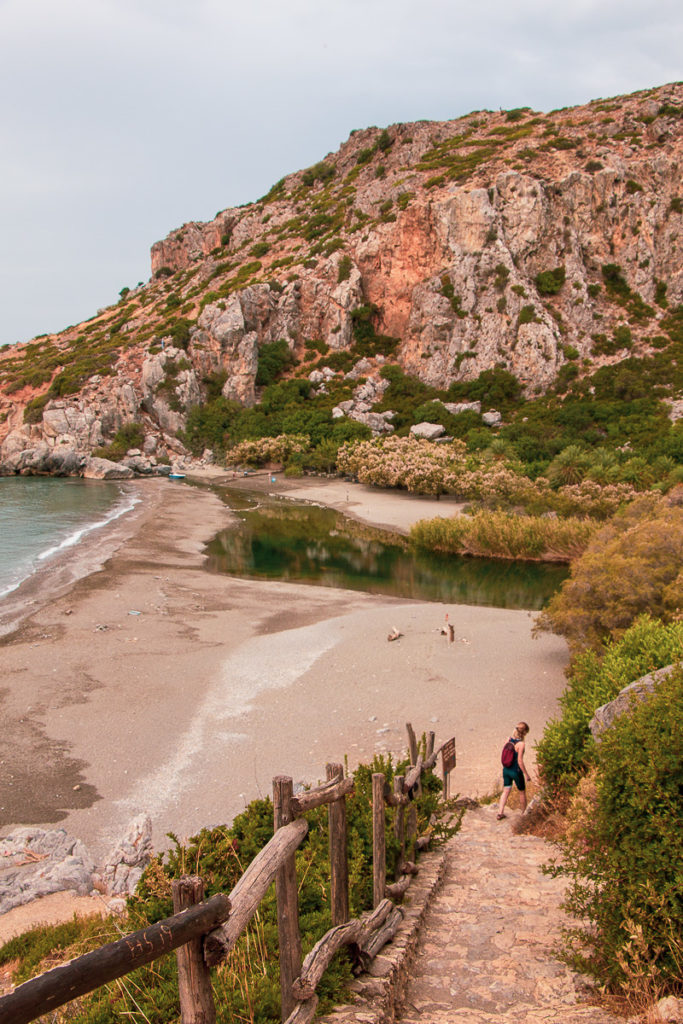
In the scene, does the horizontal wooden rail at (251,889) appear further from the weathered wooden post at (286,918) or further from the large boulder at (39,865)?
the large boulder at (39,865)

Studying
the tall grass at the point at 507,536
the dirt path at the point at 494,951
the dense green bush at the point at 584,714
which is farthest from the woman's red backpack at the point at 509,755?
the tall grass at the point at 507,536

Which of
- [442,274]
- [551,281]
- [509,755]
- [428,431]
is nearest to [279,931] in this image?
[509,755]

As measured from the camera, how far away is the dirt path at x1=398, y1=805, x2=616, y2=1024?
162 inches

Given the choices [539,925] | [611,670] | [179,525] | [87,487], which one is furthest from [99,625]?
[87,487]

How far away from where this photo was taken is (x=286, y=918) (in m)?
3.67

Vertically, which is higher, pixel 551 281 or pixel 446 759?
pixel 551 281

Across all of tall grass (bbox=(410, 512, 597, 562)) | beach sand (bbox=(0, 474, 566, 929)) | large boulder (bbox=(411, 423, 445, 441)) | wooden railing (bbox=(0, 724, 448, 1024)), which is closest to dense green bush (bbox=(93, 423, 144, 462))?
large boulder (bbox=(411, 423, 445, 441))

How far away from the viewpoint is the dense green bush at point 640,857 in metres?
3.87

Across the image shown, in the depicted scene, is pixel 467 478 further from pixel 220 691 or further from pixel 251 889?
pixel 251 889

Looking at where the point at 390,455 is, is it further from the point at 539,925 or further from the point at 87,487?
the point at 539,925

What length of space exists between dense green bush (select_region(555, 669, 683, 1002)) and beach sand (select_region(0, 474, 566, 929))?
21.6ft

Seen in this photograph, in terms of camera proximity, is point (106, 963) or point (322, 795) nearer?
point (106, 963)

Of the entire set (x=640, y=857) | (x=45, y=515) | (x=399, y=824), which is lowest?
(x=45, y=515)

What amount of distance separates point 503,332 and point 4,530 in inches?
2107
